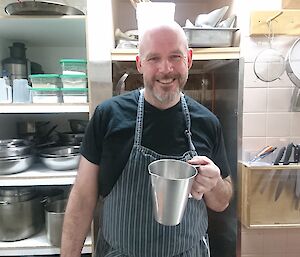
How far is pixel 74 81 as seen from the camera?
4.14 feet

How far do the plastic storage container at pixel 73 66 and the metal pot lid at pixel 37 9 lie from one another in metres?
0.21

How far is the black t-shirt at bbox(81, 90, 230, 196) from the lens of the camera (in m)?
0.95

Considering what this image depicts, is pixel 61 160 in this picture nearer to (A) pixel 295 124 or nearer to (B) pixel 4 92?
(B) pixel 4 92

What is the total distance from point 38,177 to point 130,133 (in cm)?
56

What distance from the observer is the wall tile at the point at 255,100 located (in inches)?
50.0

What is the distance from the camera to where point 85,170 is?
0.97 metres

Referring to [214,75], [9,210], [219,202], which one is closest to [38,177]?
[9,210]

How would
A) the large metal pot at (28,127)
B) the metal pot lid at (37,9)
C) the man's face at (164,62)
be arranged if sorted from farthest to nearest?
the large metal pot at (28,127) < the metal pot lid at (37,9) < the man's face at (164,62)

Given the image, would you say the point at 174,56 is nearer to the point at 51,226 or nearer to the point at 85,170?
the point at 85,170

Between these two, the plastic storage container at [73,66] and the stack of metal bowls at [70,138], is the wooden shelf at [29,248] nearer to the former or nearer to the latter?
the stack of metal bowls at [70,138]

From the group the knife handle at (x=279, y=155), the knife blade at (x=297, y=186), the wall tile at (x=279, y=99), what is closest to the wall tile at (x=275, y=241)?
the knife blade at (x=297, y=186)

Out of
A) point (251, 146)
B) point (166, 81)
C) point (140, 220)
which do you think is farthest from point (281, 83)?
point (140, 220)

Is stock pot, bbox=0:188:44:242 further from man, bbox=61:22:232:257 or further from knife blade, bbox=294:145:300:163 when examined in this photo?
knife blade, bbox=294:145:300:163

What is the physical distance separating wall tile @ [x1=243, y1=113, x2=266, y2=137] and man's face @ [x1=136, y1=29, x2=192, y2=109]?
1.64 ft
